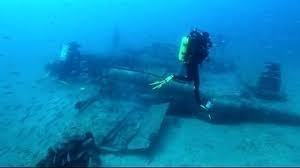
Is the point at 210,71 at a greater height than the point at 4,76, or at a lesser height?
greater

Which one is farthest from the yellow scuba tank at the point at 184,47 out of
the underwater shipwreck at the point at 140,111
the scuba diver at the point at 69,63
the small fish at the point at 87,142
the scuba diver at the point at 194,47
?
the scuba diver at the point at 69,63

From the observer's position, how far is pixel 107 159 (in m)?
10.5

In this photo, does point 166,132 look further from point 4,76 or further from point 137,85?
point 4,76

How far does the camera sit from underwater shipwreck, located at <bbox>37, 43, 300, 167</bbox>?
10.3m

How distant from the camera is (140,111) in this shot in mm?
13711

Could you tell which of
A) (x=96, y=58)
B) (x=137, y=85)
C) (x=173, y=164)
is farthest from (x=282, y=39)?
(x=173, y=164)

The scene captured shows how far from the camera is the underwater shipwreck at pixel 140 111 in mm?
A: 10327

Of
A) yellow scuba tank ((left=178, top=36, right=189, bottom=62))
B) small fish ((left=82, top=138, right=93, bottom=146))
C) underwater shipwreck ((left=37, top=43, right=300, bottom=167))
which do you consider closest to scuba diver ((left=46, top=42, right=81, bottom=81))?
underwater shipwreck ((left=37, top=43, right=300, bottom=167))

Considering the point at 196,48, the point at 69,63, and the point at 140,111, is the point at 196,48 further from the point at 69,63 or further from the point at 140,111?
the point at 69,63

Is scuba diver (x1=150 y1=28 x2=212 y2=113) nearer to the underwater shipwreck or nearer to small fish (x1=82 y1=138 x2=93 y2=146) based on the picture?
the underwater shipwreck

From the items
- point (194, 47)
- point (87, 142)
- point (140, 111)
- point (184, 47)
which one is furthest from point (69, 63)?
Result: point (194, 47)

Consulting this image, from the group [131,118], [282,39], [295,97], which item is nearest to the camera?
[131,118]

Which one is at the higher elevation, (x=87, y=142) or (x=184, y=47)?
(x=184, y=47)

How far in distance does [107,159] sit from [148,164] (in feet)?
4.19
